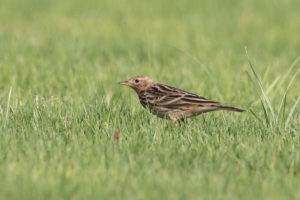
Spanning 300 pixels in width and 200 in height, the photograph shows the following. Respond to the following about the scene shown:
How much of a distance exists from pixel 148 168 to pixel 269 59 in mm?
7348

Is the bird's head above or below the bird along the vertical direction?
above

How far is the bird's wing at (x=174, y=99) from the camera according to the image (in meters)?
6.23

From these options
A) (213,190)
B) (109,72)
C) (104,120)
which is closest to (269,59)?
(109,72)

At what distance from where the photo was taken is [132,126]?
5.84 m

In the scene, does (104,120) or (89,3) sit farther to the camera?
(89,3)

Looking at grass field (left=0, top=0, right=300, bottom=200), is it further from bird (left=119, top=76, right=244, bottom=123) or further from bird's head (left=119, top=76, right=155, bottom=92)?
bird's head (left=119, top=76, right=155, bottom=92)

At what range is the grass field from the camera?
421 centimetres

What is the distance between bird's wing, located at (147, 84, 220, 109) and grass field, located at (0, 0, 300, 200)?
0.70 feet

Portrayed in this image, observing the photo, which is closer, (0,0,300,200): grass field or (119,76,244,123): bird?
(0,0,300,200): grass field

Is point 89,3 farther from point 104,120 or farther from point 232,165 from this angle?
point 232,165

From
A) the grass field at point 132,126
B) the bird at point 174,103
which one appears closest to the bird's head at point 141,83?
the bird at point 174,103

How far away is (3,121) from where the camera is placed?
5.80 m

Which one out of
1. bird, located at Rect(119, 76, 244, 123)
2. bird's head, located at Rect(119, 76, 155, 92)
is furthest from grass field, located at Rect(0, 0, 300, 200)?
bird's head, located at Rect(119, 76, 155, 92)

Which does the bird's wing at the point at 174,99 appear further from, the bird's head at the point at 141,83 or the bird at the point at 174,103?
the bird's head at the point at 141,83
